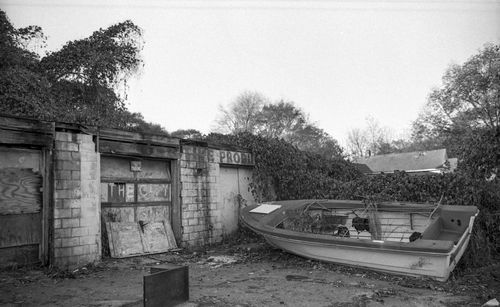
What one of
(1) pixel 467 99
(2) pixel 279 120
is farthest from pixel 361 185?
(2) pixel 279 120

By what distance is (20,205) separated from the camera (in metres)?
6.61

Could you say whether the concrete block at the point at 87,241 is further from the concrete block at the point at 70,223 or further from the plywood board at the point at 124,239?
the plywood board at the point at 124,239

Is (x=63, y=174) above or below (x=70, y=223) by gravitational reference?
above

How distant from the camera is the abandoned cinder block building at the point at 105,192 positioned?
6609 mm

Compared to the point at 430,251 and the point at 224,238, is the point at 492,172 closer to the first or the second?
the point at 430,251

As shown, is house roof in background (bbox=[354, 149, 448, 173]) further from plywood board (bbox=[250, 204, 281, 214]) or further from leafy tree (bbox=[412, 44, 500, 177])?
plywood board (bbox=[250, 204, 281, 214])

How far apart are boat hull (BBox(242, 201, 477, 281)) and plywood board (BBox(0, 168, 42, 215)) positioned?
4.24 meters

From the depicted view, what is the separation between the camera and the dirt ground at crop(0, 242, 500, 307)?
510 cm

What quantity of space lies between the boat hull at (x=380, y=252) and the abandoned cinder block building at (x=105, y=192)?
2454mm

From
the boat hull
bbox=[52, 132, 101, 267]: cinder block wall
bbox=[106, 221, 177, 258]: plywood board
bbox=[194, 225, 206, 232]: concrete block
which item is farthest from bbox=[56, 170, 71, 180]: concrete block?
the boat hull

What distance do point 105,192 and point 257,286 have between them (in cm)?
404

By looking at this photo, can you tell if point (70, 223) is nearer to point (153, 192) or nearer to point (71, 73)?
point (153, 192)

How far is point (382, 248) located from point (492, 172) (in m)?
4.39

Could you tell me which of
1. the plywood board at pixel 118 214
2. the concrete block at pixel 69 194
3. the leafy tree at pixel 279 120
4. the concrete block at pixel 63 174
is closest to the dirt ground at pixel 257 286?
the plywood board at pixel 118 214
